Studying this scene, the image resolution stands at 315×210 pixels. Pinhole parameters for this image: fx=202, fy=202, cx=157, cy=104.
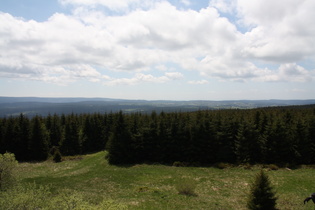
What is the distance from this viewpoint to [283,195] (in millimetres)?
23375

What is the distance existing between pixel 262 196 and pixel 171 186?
14057 mm

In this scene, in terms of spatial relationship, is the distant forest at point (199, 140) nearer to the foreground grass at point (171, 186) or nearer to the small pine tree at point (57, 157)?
the foreground grass at point (171, 186)

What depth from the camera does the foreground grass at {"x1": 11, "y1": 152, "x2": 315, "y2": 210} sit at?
21297mm

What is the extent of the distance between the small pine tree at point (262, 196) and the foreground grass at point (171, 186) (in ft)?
Result: 12.1

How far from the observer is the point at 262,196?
56.2 feet

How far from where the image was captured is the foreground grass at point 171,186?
21.3 metres

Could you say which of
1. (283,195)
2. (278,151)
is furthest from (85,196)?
(278,151)

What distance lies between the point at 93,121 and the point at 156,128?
114 ft

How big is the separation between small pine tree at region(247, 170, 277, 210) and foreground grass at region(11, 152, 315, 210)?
12.1ft

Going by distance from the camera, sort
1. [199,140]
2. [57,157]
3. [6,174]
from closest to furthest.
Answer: [6,174] < [199,140] < [57,157]

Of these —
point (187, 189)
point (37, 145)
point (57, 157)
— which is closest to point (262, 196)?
point (187, 189)

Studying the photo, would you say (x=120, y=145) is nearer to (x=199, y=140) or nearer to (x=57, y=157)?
(x=199, y=140)

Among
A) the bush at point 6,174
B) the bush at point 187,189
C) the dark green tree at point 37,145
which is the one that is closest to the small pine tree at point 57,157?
the dark green tree at point 37,145

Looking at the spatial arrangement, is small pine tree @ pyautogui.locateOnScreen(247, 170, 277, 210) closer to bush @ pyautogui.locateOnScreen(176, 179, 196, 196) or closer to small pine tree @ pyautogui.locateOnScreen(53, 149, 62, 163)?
bush @ pyautogui.locateOnScreen(176, 179, 196, 196)
